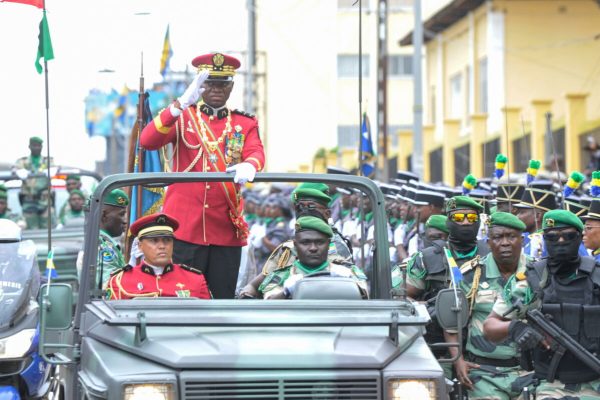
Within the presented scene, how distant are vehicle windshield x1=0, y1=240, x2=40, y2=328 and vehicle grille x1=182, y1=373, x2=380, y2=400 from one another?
13.1 ft

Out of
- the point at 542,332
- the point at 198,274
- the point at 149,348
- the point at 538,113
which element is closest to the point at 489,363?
the point at 542,332

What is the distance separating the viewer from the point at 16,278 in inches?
406

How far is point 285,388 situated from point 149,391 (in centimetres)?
58

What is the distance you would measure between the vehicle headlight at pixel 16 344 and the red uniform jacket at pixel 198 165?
1312 mm

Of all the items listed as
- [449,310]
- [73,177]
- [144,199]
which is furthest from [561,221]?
[73,177]

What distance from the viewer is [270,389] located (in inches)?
247

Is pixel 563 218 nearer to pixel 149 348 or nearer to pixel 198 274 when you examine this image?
pixel 198 274

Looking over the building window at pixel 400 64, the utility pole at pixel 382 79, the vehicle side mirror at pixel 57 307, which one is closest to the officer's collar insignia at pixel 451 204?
the vehicle side mirror at pixel 57 307

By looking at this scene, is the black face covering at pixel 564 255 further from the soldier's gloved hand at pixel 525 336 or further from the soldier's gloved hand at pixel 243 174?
the soldier's gloved hand at pixel 243 174

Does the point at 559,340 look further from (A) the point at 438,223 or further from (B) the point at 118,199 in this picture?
(B) the point at 118,199

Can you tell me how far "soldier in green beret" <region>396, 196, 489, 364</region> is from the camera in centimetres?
973

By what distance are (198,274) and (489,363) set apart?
6.85 feet

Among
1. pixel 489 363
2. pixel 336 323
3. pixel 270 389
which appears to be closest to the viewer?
pixel 270 389

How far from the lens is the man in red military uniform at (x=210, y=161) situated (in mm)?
9414
